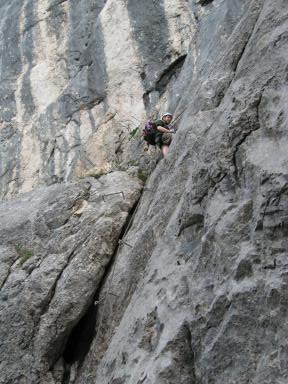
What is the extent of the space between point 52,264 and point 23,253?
5.04 feet

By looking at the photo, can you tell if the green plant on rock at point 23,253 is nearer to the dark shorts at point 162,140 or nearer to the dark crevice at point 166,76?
the dark shorts at point 162,140

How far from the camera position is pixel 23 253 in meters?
14.7

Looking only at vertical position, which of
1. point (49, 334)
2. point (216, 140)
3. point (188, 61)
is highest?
point (216, 140)

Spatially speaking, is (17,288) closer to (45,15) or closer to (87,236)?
(87,236)

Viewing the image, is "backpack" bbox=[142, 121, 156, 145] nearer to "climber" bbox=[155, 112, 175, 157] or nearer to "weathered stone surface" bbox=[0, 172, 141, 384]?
"climber" bbox=[155, 112, 175, 157]

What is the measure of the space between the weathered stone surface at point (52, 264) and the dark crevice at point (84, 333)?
13cm

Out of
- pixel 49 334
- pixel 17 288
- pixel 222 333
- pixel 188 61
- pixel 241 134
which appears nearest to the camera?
→ pixel 222 333

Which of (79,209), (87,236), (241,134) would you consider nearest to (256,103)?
(241,134)

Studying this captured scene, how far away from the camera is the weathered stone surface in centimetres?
1235

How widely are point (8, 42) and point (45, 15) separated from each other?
2.81 metres

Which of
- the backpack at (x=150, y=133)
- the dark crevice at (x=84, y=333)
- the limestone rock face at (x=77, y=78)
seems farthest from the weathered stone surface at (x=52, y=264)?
the limestone rock face at (x=77, y=78)

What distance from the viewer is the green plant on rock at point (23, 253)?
1437cm

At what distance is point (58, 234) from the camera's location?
14.4 m

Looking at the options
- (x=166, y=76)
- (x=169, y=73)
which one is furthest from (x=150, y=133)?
(x=169, y=73)
